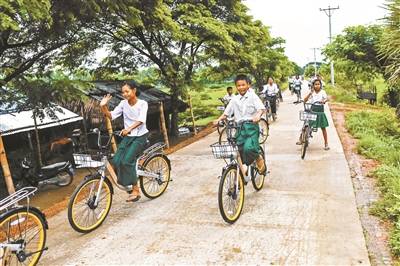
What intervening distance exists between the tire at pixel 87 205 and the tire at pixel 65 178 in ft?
19.6

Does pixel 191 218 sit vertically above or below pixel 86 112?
below

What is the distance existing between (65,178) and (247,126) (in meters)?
7.00

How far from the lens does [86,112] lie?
13648 millimetres

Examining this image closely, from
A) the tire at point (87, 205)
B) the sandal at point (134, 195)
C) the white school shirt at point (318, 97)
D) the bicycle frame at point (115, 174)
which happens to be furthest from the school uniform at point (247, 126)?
the white school shirt at point (318, 97)

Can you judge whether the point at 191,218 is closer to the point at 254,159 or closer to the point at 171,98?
the point at 254,159

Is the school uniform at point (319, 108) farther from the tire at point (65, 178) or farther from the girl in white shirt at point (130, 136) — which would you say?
the tire at point (65, 178)

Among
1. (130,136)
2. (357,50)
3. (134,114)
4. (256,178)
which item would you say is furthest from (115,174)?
(357,50)

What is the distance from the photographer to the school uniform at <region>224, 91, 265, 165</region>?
5.40 m

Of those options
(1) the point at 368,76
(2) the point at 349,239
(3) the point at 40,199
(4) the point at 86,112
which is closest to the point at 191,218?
(2) the point at 349,239

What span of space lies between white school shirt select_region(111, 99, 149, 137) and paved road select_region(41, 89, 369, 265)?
114 centimetres

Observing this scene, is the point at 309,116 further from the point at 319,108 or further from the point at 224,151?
the point at 224,151

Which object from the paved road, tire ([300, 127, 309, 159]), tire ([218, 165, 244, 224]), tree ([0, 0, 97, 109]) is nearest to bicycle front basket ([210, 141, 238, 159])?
tire ([218, 165, 244, 224])

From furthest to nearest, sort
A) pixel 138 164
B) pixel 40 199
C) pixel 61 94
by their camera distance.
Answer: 1. pixel 40 199
2. pixel 61 94
3. pixel 138 164

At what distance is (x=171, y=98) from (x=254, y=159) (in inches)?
459
